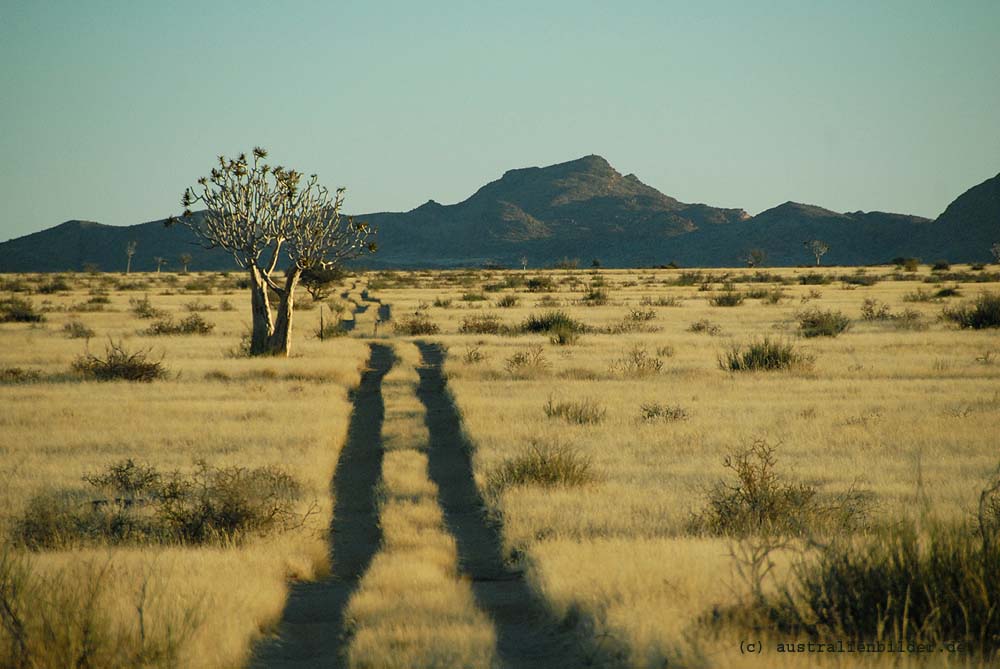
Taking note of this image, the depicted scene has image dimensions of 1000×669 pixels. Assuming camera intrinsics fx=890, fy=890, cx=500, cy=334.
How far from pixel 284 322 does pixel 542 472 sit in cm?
1375

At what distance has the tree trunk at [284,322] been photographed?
22.5m

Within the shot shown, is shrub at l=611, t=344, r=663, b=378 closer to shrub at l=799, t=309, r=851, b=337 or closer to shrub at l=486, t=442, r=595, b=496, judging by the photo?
shrub at l=799, t=309, r=851, b=337

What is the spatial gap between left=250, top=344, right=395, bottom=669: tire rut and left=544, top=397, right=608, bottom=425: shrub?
284cm

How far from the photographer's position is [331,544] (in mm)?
8703

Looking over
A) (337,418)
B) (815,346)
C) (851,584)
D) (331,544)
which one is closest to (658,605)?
Result: (851,584)

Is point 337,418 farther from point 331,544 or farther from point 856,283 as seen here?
point 856,283

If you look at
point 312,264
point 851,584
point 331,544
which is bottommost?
point 331,544

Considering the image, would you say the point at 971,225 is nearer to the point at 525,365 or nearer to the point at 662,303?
the point at 662,303

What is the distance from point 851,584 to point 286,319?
1878 cm

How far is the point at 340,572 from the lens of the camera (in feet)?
26.0

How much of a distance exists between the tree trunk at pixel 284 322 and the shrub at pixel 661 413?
10.8m

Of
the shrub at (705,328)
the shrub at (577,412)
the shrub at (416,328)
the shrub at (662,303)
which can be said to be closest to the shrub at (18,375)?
the shrub at (577,412)

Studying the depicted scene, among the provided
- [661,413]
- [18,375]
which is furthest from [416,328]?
[661,413]

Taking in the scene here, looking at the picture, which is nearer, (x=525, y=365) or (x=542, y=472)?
(x=542, y=472)
